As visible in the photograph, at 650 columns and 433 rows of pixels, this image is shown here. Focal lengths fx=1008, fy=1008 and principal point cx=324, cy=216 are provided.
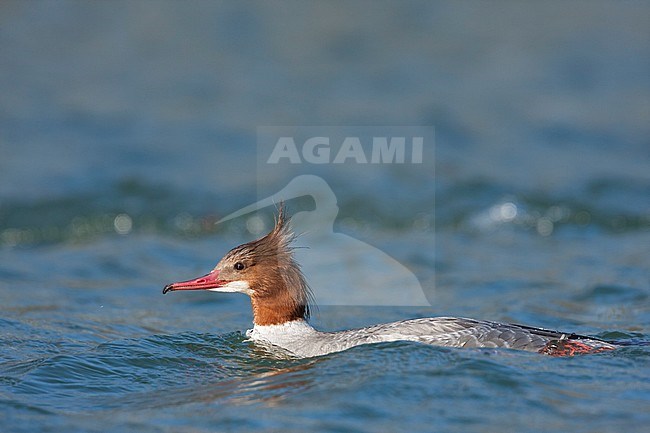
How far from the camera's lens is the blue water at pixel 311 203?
7383 mm

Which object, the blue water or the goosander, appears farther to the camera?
the goosander

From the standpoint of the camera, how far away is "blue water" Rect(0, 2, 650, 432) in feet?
24.2

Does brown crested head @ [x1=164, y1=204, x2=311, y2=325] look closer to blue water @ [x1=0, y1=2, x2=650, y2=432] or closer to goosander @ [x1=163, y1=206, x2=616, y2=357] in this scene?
goosander @ [x1=163, y1=206, x2=616, y2=357]

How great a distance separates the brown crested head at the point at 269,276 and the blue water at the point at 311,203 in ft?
1.41

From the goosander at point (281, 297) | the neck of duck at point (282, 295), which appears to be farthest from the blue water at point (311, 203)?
the neck of duck at point (282, 295)

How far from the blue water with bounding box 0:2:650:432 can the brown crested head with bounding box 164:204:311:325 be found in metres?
0.43

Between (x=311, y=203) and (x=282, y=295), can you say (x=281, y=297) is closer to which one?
(x=282, y=295)

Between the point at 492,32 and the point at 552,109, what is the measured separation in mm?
2402

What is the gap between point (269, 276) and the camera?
8.63 meters

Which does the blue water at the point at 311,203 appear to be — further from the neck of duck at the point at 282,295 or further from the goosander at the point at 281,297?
the neck of duck at the point at 282,295

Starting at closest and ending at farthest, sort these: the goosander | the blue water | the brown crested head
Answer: the blue water, the goosander, the brown crested head

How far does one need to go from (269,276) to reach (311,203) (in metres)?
6.47

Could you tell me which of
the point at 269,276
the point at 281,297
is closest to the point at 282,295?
the point at 281,297

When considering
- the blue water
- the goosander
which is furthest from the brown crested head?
the blue water
